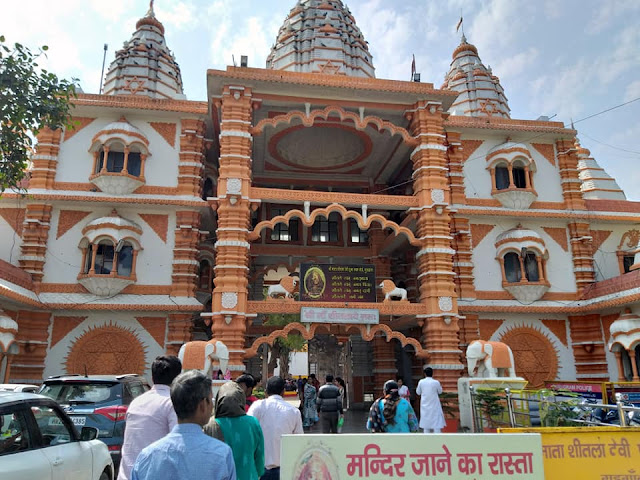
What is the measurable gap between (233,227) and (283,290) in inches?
105

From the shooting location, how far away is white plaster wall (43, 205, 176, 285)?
56.4ft

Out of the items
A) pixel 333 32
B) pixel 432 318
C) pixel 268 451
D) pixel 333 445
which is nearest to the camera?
pixel 333 445

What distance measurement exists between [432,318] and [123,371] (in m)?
10.7

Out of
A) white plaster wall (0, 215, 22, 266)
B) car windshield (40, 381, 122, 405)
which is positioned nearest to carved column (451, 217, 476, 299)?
car windshield (40, 381, 122, 405)

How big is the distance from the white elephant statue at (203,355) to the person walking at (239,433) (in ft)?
33.3

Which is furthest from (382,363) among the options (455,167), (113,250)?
(113,250)

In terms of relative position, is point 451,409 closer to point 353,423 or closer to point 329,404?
point 353,423

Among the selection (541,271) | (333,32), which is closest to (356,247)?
(541,271)

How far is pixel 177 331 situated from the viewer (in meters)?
17.2

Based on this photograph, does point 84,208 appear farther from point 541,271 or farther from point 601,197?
point 601,197

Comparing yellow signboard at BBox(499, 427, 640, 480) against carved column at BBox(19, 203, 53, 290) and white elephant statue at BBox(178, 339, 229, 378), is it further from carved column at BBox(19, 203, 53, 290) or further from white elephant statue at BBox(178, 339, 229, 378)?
carved column at BBox(19, 203, 53, 290)

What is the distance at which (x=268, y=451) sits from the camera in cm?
492

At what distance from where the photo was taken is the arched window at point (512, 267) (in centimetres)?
1956

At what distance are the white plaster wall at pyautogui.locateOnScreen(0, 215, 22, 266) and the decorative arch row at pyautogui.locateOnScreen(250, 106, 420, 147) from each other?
9.31m
